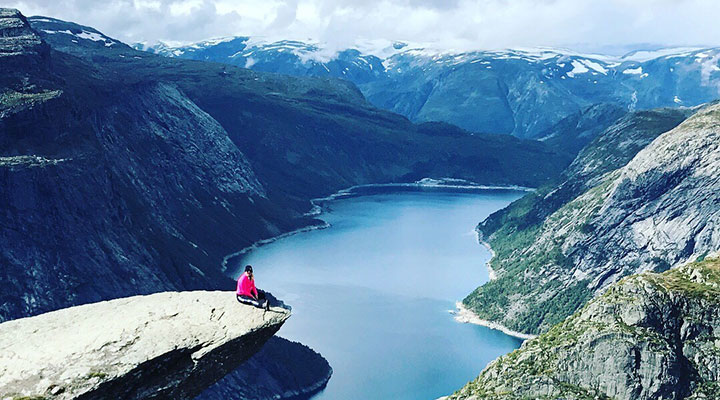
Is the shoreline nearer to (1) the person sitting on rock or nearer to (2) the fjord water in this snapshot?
(2) the fjord water

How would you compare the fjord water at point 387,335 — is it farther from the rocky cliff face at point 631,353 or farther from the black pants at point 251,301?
the black pants at point 251,301

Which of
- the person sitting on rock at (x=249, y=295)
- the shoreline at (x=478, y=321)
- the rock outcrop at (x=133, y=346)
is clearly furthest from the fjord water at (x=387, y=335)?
the rock outcrop at (x=133, y=346)

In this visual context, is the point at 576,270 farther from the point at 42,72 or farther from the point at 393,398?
the point at 42,72

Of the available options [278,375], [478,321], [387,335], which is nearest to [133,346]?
[278,375]

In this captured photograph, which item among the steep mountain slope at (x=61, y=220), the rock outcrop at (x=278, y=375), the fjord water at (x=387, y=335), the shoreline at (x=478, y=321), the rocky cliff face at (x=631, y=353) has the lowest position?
the shoreline at (x=478, y=321)

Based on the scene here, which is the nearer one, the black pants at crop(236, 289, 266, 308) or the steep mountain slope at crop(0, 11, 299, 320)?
the black pants at crop(236, 289, 266, 308)

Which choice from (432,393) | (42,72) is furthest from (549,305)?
(42,72)

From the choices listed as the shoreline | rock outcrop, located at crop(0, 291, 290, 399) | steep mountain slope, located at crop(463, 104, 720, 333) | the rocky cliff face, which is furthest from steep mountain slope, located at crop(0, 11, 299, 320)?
rock outcrop, located at crop(0, 291, 290, 399)
